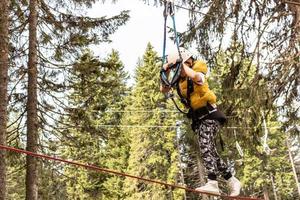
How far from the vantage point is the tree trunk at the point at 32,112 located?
10.2m

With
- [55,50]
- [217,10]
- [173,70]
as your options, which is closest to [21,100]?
[55,50]

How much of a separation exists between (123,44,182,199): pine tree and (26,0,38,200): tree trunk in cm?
1798

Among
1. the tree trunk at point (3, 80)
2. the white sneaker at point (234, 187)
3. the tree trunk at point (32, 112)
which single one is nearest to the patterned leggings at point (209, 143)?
the white sneaker at point (234, 187)

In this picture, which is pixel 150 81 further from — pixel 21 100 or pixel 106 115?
pixel 21 100

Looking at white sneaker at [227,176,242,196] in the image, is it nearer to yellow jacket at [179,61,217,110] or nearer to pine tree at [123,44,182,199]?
yellow jacket at [179,61,217,110]

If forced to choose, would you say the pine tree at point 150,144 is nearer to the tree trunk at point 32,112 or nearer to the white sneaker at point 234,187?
the tree trunk at point 32,112

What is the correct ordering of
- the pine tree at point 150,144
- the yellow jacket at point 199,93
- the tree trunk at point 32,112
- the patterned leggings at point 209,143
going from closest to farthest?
the yellow jacket at point 199,93 → the patterned leggings at point 209,143 → the tree trunk at point 32,112 → the pine tree at point 150,144

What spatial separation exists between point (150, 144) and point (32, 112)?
19993 mm

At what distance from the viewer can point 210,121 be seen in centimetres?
501

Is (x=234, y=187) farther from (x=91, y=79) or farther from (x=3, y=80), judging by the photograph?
(x=91, y=79)

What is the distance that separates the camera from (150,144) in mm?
30219

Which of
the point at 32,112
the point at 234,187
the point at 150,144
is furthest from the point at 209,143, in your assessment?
the point at 150,144

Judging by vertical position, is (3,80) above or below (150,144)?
below

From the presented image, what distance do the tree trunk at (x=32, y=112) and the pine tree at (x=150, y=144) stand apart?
18.0m
